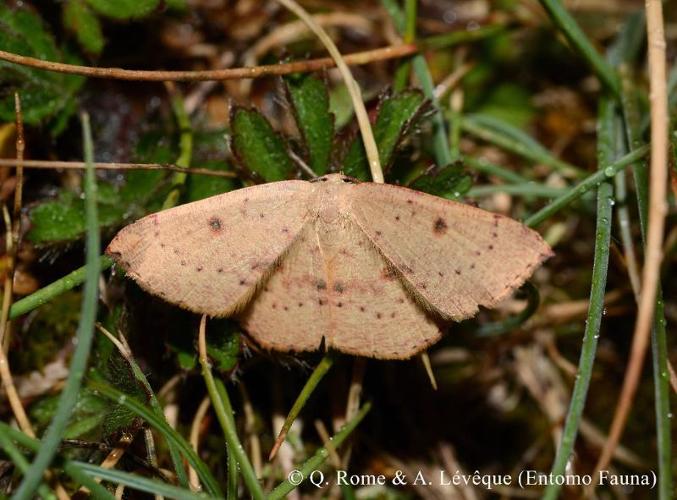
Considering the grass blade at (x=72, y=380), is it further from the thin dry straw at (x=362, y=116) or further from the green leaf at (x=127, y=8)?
the green leaf at (x=127, y=8)

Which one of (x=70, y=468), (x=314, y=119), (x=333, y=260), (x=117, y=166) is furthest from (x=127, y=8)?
(x=70, y=468)

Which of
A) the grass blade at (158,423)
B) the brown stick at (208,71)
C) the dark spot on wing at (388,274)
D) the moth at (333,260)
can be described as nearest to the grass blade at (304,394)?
the moth at (333,260)

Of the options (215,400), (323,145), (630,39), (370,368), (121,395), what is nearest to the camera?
(121,395)

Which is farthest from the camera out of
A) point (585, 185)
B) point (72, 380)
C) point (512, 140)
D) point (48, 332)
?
point (512, 140)

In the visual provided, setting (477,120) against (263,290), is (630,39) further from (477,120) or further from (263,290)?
(263,290)

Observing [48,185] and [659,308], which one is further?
[48,185]

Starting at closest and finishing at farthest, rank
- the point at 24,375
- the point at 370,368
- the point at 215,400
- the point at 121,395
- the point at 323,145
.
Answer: the point at 121,395 → the point at 215,400 → the point at 323,145 → the point at 24,375 → the point at 370,368

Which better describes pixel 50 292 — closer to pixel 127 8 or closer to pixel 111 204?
pixel 111 204

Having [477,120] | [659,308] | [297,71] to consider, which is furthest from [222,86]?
Answer: [659,308]
